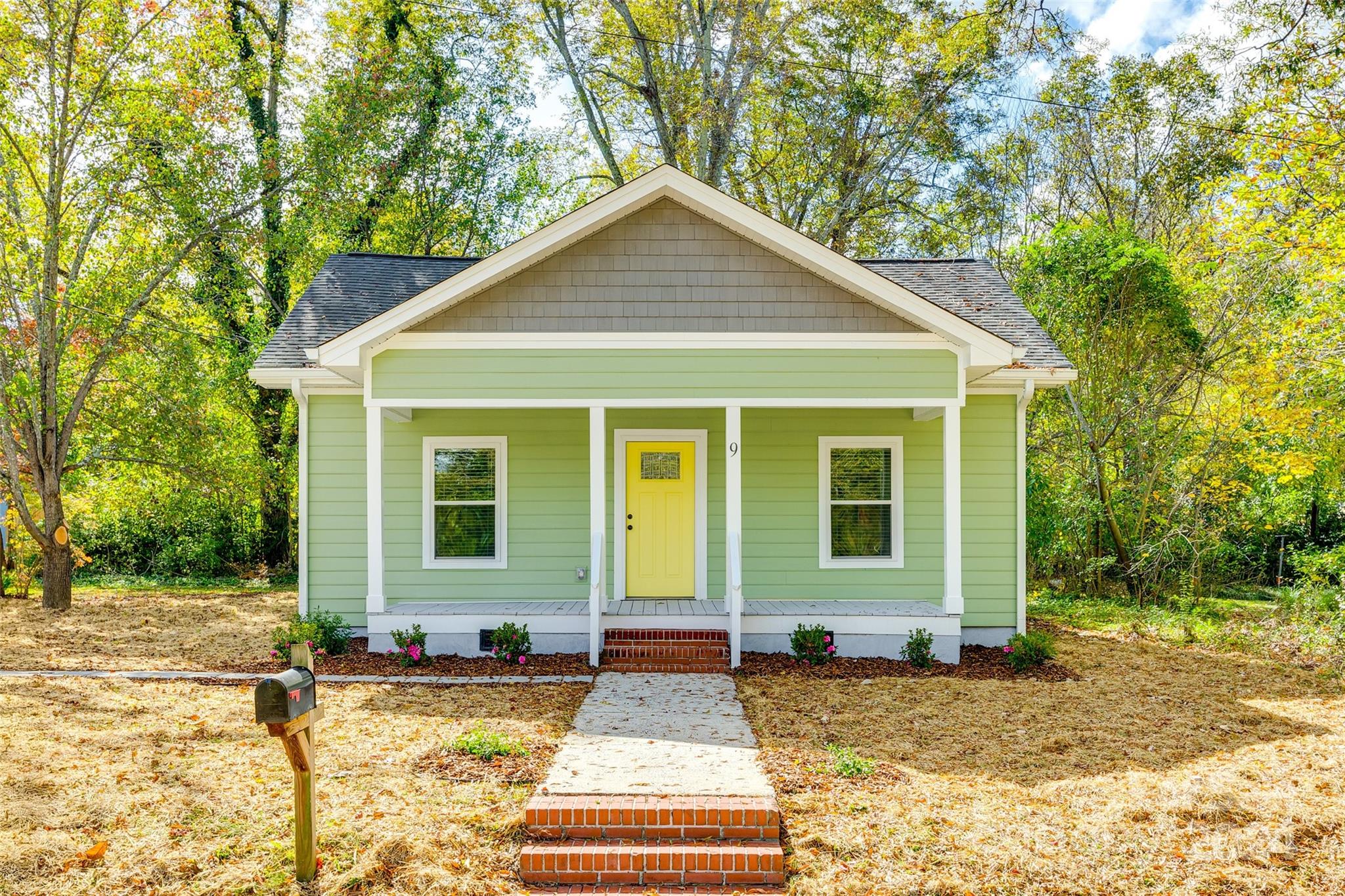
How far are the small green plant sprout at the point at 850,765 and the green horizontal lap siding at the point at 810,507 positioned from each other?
4337 millimetres

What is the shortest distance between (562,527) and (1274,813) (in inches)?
284

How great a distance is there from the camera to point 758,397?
28.9 feet

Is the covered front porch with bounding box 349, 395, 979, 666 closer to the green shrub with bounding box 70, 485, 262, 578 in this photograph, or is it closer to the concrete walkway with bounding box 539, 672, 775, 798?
the concrete walkway with bounding box 539, 672, 775, 798

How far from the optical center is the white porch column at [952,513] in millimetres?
8883

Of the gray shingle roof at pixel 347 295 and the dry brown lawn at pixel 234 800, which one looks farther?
the gray shingle roof at pixel 347 295

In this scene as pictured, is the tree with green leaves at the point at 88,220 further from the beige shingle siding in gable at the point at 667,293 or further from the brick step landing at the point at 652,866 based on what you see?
the brick step landing at the point at 652,866

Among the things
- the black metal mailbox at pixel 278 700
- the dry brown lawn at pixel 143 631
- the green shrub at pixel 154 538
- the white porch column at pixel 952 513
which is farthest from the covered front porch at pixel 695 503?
the green shrub at pixel 154 538

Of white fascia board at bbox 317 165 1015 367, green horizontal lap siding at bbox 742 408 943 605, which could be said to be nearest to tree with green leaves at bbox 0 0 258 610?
white fascia board at bbox 317 165 1015 367

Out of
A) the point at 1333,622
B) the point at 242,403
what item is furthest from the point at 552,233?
the point at 242,403

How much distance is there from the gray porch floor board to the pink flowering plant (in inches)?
8.8

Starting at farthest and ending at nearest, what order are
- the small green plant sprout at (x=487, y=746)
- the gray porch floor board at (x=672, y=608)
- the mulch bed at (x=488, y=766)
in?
the gray porch floor board at (x=672, y=608), the small green plant sprout at (x=487, y=746), the mulch bed at (x=488, y=766)

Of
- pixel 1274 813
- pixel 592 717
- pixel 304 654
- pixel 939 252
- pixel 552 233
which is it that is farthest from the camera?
pixel 939 252

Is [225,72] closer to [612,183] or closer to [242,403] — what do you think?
[242,403]

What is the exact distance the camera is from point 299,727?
3.96m
